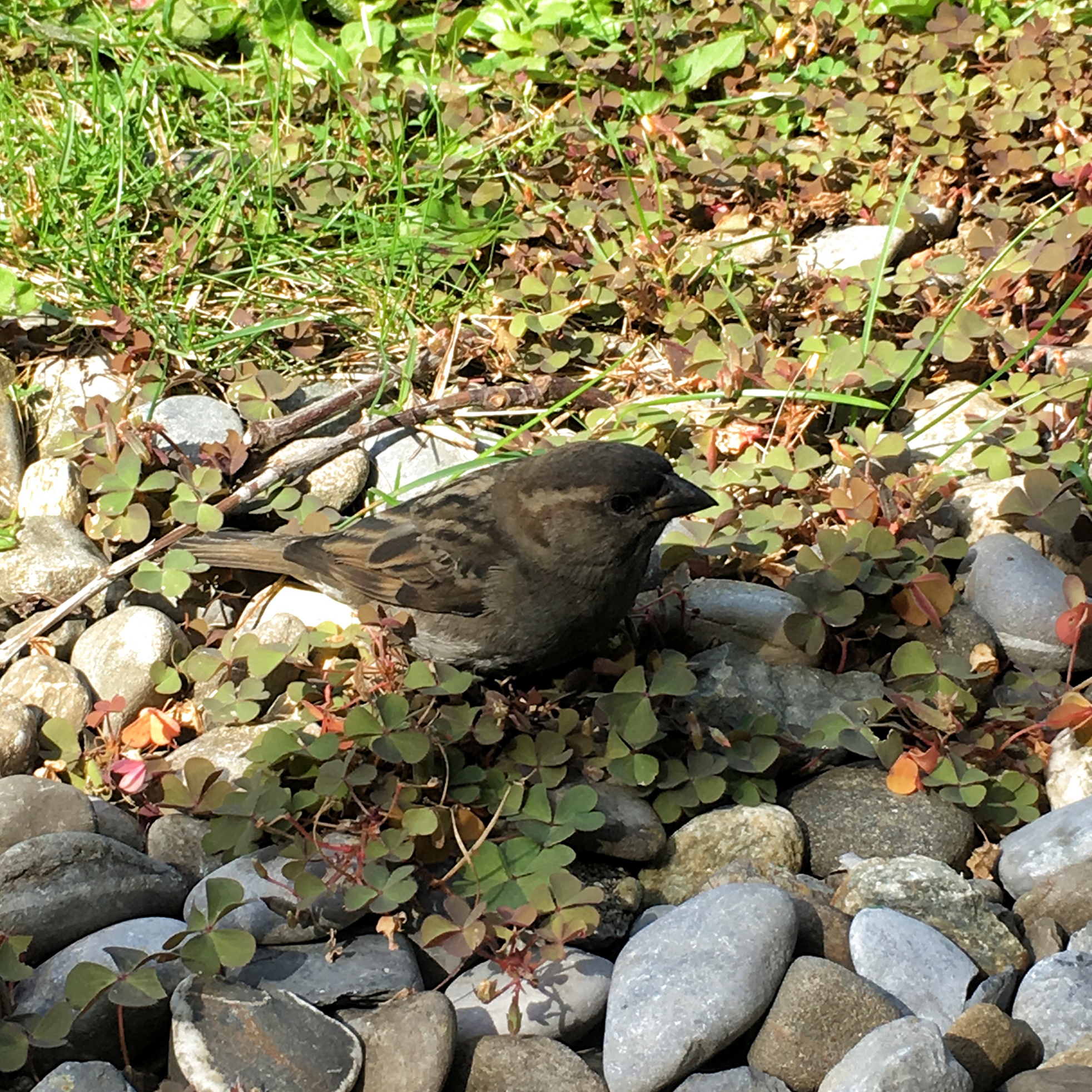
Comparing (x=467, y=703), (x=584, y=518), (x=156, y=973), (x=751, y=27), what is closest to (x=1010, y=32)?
(x=751, y=27)

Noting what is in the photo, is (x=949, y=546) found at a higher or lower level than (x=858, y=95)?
lower

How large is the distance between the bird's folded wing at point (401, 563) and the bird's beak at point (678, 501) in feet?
1.67

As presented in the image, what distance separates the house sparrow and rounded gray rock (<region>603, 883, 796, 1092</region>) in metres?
1.00

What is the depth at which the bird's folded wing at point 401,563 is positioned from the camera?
375 centimetres

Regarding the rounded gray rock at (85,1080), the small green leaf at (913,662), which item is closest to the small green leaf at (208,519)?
the rounded gray rock at (85,1080)

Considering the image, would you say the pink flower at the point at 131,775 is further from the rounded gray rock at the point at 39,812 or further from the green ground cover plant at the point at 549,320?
the rounded gray rock at the point at 39,812

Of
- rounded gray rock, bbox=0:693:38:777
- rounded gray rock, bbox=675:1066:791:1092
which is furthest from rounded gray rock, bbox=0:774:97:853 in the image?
rounded gray rock, bbox=675:1066:791:1092

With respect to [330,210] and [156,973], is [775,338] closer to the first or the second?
[330,210]

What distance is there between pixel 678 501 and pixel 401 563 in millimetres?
829

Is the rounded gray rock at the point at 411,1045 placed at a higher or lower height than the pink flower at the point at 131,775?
higher

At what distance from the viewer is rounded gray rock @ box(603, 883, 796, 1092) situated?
2553mm

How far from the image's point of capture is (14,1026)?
2.55 metres

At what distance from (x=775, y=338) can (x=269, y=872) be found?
2.83 m

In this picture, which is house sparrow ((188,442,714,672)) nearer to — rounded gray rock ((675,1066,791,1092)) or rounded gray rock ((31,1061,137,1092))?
rounded gray rock ((675,1066,791,1092))
